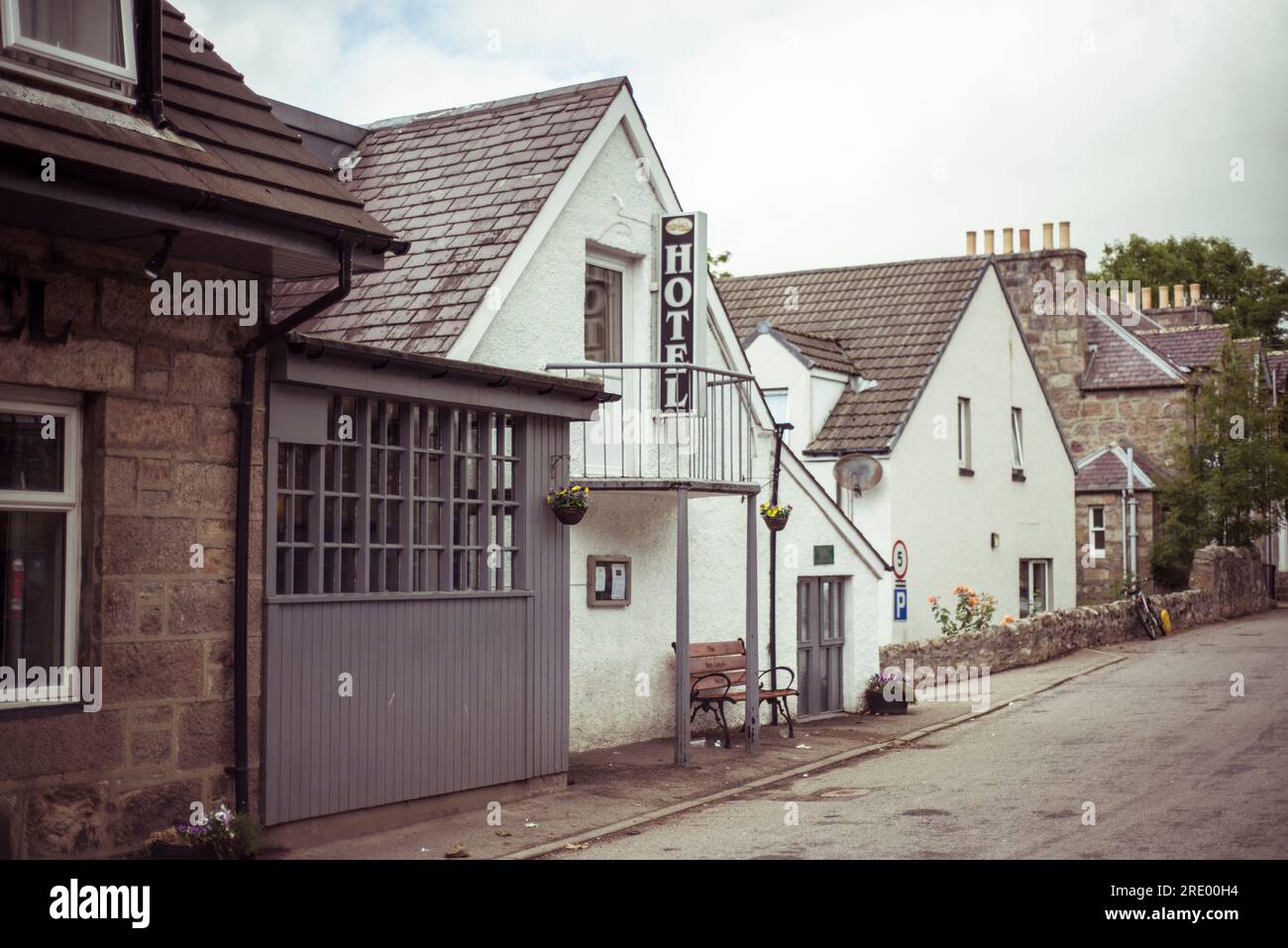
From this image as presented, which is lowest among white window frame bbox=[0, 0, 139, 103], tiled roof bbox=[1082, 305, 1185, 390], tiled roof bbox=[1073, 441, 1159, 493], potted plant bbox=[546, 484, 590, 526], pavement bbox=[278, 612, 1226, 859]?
pavement bbox=[278, 612, 1226, 859]

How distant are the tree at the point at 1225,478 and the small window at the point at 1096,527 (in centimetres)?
134

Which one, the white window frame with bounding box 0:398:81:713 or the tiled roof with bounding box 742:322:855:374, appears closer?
the white window frame with bounding box 0:398:81:713

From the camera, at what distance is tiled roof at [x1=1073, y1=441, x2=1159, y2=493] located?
3625 cm

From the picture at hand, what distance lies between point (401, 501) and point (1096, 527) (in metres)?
28.9

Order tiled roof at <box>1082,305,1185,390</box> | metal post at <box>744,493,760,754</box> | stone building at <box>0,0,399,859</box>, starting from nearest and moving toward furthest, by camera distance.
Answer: stone building at <box>0,0,399,859</box> < metal post at <box>744,493,760,754</box> < tiled roof at <box>1082,305,1185,390</box>

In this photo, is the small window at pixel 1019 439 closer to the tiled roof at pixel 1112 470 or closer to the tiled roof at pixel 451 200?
the tiled roof at pixel 1112 470

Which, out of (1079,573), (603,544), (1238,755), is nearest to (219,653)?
(603,544)

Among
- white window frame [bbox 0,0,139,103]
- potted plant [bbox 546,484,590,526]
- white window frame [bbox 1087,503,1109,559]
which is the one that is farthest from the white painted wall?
white window frame [bbox 1087,503,1109,559]

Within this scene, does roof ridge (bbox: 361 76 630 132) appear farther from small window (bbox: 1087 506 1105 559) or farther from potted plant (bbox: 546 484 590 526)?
small window (bbox: 1087 506 1105 559)

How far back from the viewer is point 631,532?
15.5m

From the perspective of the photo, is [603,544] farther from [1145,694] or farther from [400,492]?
[1145,694]

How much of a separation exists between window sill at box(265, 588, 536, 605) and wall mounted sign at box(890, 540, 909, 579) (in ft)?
40.9

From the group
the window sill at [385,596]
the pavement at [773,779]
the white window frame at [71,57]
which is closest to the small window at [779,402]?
the pavement at [773,779]

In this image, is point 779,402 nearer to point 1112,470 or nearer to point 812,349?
point 812,349
